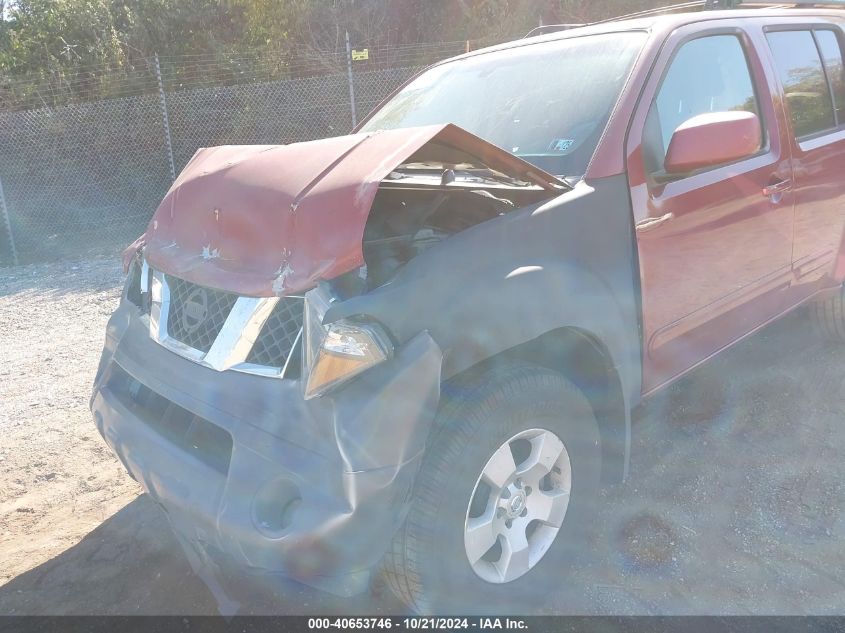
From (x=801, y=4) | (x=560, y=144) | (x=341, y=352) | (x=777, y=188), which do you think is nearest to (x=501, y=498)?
(x=341, y=352)

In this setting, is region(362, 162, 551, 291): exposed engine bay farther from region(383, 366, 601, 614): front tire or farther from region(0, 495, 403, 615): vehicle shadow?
region(0, 495, 403, 615): vehicle shadow

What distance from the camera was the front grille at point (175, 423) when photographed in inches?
81.2

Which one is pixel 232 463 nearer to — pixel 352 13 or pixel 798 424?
pixel 798 424

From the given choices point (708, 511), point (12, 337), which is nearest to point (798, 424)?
point (708, 511)

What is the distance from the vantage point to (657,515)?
295cm

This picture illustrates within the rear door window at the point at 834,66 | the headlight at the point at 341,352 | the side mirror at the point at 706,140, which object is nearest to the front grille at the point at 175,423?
the headlight at the point at 341,352

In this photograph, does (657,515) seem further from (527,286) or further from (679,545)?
(527,286)

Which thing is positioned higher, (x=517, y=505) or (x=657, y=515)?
(x=517, y=505)

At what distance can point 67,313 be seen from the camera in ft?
20.8

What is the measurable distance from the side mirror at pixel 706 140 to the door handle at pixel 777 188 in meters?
0.64

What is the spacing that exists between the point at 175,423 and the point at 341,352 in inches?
29.6

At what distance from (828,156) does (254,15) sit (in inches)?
459

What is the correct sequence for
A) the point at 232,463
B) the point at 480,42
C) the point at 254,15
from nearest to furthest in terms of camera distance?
the point at 232,463 → the point at 480,42 → the point at 254,15

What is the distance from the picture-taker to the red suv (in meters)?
1.87
